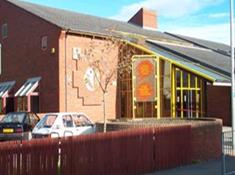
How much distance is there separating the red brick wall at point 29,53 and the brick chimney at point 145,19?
1618cm

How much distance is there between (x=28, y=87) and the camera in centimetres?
3222

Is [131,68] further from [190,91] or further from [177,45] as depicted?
[177,45]

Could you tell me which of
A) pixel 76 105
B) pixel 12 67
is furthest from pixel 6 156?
pixel 12 67

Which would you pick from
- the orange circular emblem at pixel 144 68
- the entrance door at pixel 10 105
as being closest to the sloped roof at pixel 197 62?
the orange circular emblem at pixel 144 68

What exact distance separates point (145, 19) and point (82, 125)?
31.1 metres

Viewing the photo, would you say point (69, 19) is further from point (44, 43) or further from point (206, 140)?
point (206, 140)

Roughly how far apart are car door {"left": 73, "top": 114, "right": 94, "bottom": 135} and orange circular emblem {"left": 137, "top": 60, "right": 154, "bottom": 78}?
460 inches

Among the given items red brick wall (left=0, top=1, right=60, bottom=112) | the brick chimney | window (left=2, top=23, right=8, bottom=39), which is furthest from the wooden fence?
the brick chimney

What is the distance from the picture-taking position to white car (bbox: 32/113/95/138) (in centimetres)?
1767

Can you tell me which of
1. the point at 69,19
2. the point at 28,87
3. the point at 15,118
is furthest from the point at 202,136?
the point at 69,19

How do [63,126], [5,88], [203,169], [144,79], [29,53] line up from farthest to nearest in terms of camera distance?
[5,88]
[29,53]
[144,79]
[63,126]
[203,169]

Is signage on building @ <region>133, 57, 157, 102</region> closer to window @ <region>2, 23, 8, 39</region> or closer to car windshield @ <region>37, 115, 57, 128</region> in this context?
window @ <region>2, 23, 8, 39</region>

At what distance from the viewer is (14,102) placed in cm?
3422

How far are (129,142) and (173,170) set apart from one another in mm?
1788
